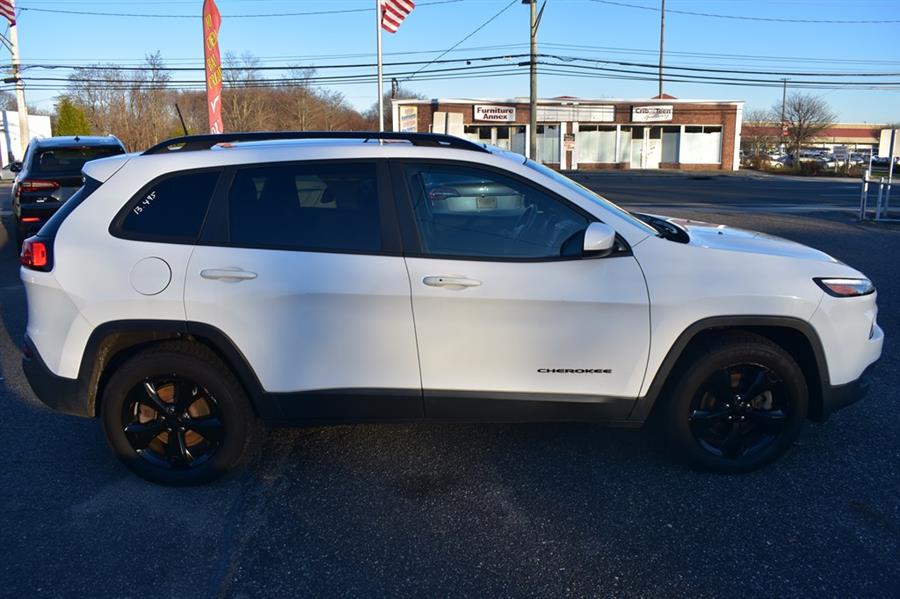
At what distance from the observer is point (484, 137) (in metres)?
50.2

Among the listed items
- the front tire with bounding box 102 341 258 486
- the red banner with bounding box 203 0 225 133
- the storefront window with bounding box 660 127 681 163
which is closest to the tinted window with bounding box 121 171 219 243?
the front tire with bounding box 102 341 258 486

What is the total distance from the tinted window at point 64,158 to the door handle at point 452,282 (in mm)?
9875

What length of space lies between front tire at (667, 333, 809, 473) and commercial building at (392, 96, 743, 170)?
44.5m

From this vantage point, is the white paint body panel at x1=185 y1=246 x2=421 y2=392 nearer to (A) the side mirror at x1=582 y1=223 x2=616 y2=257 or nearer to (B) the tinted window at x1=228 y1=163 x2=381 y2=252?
(B) the tinted window at x1=228 y1=163 x2=381 y2=252

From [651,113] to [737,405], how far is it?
48.7 m

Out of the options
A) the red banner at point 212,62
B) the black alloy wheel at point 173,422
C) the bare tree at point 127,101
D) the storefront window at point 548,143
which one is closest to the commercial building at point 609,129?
the storefront window at point 548,143

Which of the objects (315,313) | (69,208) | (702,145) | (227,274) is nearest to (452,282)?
(315,313)

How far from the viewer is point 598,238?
11.9 feet

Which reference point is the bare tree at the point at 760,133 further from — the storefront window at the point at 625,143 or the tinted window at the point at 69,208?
the tinted window at the point at 69,208

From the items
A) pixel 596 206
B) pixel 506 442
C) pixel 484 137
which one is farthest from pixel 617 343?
pixel 484 137

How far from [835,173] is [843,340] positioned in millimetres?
48565

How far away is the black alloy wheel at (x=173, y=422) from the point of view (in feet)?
13.0

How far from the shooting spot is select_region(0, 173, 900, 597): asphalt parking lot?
317 centimetres

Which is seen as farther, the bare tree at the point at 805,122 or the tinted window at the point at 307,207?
the bare tree at the point at 805,122
